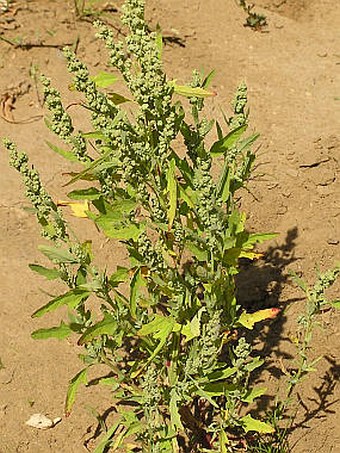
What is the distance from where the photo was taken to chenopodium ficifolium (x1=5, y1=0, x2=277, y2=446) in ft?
5.23

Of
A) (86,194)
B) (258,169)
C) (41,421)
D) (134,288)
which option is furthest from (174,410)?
(258,169)

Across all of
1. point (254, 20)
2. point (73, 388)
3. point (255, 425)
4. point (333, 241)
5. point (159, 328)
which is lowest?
point (255, 425)

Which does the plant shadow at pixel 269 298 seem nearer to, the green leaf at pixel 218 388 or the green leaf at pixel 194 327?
the green leaf at pixel 218 388

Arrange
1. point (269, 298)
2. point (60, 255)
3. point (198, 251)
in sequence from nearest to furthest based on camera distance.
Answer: point (60, 255)
point (198, 251)
point (269, 298)

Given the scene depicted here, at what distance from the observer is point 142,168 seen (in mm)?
1701

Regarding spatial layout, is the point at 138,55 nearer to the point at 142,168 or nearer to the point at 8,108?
the point at 142,168

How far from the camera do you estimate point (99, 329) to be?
69.3 inches

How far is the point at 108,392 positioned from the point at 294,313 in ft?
2.56

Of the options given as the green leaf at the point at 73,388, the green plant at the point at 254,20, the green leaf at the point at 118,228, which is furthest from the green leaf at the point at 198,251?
the green plant at the point at 254,20

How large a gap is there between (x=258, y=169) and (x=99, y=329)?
1.64m

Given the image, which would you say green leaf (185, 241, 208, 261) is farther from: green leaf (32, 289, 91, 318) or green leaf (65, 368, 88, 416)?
green leaf (65, 368, 88, 416)

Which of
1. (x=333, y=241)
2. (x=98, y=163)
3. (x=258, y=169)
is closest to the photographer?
(x=98, y=163)

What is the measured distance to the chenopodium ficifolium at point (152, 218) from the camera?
159 cm

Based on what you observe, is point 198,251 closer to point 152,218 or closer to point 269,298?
point 152,218
